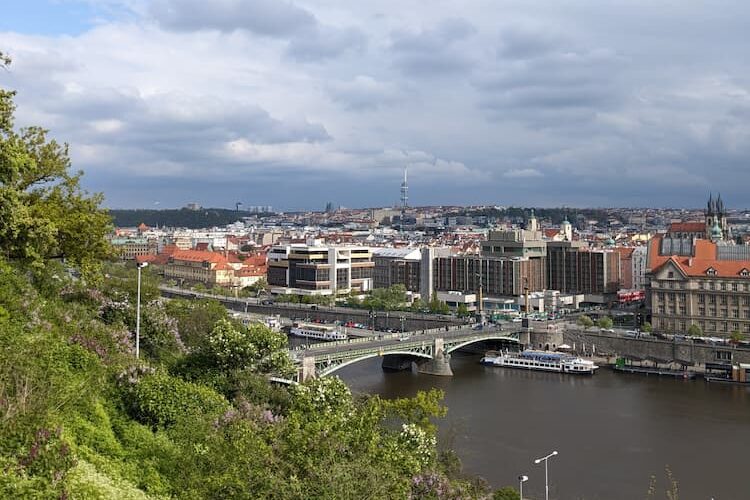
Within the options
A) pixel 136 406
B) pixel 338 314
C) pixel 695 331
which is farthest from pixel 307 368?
pixel 338 314

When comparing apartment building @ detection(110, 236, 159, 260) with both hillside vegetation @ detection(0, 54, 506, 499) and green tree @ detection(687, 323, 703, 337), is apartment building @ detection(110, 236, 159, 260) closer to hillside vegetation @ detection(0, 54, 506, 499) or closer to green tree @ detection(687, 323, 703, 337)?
green tree @ detection(687, 323, 703, 337)

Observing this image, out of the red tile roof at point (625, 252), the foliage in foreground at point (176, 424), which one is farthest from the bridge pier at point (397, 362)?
the red tile roof at point (625, 252)

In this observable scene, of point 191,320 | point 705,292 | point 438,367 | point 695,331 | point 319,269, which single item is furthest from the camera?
point 319,269

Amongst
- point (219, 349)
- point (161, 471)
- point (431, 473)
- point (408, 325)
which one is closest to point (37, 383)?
point (161, 471)

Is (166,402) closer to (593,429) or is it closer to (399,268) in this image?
(593,429)

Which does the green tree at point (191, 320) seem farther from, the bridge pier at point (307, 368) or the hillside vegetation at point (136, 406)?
the bridge pier at point (307, 368)

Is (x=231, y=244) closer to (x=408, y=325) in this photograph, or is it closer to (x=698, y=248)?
(x=408, y=325)
